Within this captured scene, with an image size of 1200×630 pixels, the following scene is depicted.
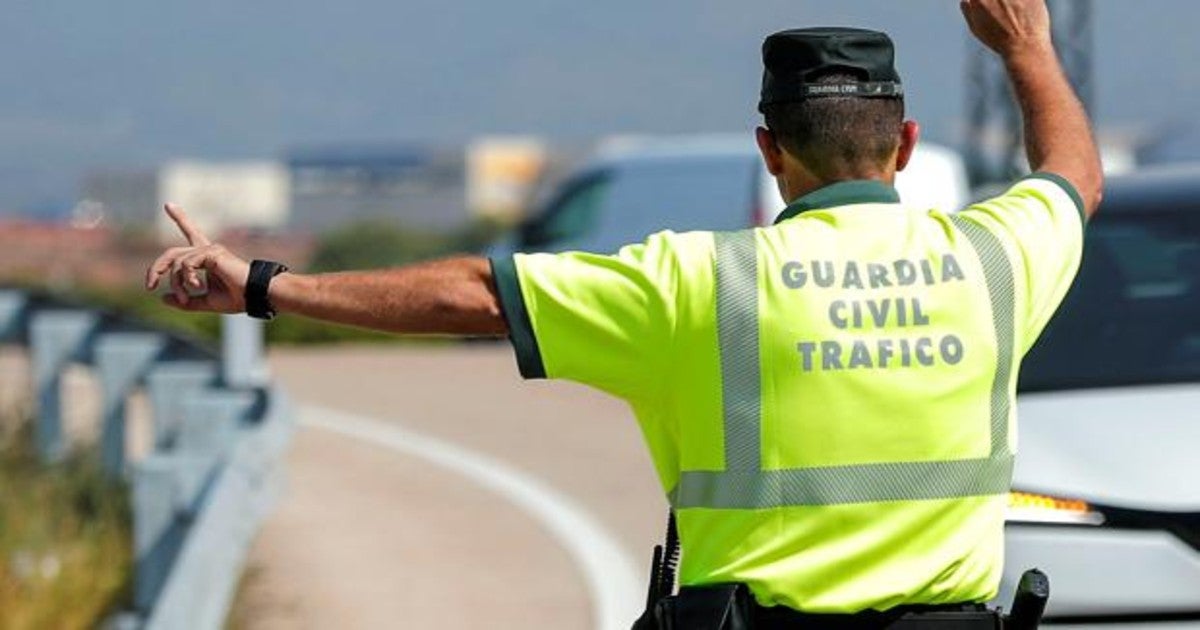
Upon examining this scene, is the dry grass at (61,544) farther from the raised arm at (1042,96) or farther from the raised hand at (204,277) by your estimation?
the raised arm at (1042,96)

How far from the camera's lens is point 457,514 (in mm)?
12867

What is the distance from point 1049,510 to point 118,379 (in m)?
6.38

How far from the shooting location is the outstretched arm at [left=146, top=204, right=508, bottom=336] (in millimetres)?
3721

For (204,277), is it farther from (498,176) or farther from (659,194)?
(498,176)

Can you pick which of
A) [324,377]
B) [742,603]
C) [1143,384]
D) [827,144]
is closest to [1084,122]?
[827,144]

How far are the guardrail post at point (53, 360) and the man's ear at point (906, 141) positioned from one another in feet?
30.8

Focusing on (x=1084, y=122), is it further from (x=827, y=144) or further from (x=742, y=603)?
(x=742, y=603)

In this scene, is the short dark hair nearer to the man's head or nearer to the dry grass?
the man's head

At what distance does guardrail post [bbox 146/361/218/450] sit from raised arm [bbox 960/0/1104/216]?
250 inches

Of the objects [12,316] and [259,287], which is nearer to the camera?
[259,287]

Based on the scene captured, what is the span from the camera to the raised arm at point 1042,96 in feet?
13.6

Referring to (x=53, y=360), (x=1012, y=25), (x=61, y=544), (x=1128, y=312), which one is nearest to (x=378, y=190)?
(x=53, y=360)

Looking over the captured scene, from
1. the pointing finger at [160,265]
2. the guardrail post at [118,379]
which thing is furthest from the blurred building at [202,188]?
the pointing finger at [160,265]

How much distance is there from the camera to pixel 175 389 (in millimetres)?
10805
